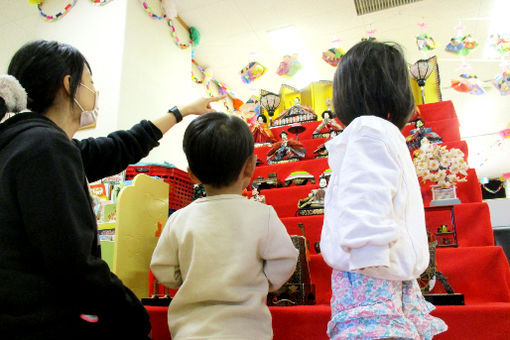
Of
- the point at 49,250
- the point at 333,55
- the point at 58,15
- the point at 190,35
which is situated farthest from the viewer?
the point at 190,35

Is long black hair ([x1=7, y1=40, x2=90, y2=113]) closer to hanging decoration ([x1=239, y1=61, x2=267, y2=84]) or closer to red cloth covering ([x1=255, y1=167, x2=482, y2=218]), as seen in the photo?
red cloth covering ([x1=255, y1=167, x2=482, y2=218])

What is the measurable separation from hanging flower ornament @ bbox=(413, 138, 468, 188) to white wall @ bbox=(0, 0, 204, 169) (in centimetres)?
261

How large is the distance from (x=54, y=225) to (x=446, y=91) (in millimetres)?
7660

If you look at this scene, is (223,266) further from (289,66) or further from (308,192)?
(289,66)

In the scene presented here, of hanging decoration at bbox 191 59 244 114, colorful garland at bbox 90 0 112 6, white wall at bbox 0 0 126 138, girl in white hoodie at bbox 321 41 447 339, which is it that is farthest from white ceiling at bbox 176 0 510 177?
girl in white hoodie at bbox 321 41 447 339

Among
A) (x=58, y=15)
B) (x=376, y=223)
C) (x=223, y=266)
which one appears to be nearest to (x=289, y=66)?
(x=58, y=15)

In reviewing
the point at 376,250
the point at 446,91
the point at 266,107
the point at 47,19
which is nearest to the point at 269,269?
the point at 376,250

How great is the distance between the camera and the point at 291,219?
6.59ft

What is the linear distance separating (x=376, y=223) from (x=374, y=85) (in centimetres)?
46

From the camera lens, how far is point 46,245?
2.70ft

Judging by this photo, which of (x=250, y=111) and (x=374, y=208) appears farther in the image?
(x=250, y=111)

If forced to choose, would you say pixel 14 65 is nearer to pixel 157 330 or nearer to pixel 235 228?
pixel 235 228

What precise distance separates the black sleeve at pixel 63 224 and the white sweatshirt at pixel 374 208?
594mm

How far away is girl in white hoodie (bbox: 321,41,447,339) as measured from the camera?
870 millimetres
